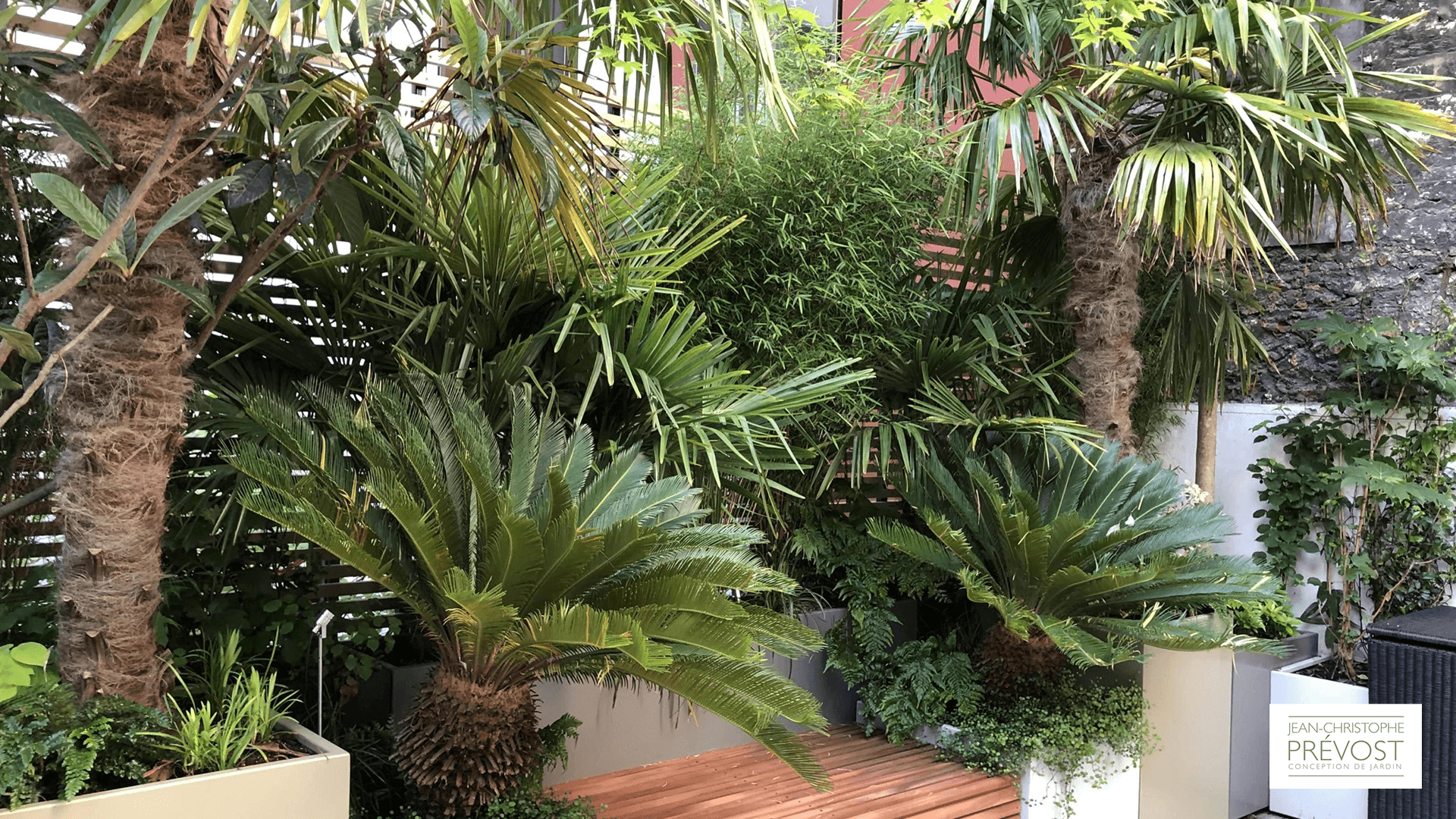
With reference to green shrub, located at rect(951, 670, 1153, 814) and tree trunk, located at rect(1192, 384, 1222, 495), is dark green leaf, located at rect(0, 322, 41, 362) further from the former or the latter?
tree trunk, located at rect(1192, 384, 1222, 495)

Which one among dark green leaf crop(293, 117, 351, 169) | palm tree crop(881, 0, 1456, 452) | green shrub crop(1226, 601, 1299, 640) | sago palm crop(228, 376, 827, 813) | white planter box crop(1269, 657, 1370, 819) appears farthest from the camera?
green shrub crop(1226, 601, 1299, 640)

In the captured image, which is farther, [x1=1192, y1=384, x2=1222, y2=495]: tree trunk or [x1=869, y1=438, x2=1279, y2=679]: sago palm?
[x1=1192, y1=384, x2=1222, y2=495]: tree trunk

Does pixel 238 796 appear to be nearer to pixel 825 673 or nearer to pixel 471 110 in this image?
pixel 471 110

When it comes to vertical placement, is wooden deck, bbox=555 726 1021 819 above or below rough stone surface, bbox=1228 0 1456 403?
below

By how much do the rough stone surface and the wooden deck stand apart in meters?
2.64

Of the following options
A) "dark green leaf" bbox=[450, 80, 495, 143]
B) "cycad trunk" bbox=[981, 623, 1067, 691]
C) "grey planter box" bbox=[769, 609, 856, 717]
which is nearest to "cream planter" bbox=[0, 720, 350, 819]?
"dark green leaf" bbox=[450, 80, 495, 143]

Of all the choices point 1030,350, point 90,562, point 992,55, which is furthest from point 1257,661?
point 90,562

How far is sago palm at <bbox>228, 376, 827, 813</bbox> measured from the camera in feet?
7.32

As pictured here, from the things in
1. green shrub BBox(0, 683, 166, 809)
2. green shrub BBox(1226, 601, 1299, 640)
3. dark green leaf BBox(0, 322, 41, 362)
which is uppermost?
dark green leaf BBox(0, 322, 41, 362)

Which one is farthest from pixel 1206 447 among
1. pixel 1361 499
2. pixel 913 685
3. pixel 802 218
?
pixel 802 218

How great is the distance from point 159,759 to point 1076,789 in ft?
9.50

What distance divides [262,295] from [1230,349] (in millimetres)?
4232

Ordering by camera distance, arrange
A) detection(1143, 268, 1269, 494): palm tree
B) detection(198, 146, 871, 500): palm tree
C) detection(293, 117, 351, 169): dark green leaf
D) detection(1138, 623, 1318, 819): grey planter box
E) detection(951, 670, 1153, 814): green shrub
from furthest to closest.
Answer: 1. detection(1143, 268, 1269, 494): palm tree
2. detection(1138, 623, 1318, 819): grey planter box
3. detection(951, 670, 1153, 814): green shrub
4. detection(198, 146, 871, 500): palm tree
5. detection(293, 117, 351, 169): dark green leaf

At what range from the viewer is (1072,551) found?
3.44m
